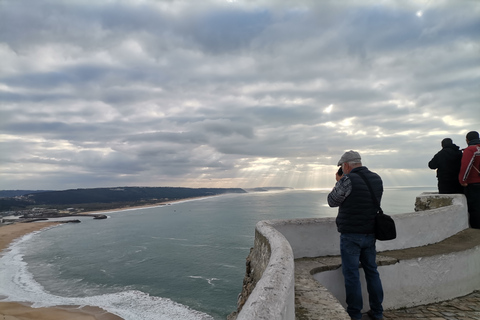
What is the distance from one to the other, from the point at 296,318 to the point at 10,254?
47976 mm

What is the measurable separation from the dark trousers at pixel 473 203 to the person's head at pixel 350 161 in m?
4.27

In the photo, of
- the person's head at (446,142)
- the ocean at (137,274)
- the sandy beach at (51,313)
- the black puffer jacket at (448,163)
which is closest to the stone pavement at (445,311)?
the black puffer jacket at (448,163)

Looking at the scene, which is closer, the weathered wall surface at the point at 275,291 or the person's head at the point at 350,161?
the weathered wall surface at the point at 275,291

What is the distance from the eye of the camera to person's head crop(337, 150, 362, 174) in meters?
3.61

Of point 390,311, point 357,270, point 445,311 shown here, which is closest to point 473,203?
point 445,311

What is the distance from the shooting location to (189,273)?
26047 mm

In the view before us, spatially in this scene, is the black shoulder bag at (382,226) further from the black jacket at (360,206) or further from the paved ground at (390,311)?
the paved ground at (390,311)

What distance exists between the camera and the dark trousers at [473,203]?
6.02m

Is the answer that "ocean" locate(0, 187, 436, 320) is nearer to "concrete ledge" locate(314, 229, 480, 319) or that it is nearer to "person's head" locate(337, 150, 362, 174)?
"concrete ledge" locate(314, 229, 480, 319)

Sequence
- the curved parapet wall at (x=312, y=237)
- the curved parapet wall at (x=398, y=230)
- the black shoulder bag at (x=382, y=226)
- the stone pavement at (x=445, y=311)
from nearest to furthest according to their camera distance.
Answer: the curved parapet wall at (x=312, y=237), the black shoulder bag at (x=382, y=226), the stone pavement at (x=445, y=311), the curved parapet wall at (x=398, y=230)

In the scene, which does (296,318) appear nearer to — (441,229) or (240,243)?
(441,229)

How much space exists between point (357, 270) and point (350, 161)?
1374 millimetres

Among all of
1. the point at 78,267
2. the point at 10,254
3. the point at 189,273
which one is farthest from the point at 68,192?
the point at 189,273

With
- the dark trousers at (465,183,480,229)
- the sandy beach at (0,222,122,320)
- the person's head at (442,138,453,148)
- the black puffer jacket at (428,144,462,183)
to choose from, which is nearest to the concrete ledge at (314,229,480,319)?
the dark trousers at (465,183,480,229)
